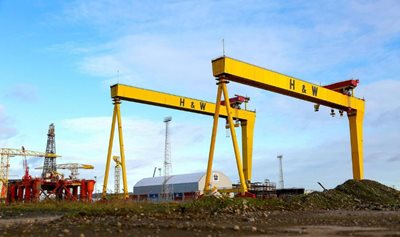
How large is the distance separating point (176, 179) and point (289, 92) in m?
34.3

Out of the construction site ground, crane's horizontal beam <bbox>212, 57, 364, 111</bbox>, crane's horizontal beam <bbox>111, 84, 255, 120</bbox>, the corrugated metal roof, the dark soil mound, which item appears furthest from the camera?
the corrugated metal roof

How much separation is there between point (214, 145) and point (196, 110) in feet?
35.8

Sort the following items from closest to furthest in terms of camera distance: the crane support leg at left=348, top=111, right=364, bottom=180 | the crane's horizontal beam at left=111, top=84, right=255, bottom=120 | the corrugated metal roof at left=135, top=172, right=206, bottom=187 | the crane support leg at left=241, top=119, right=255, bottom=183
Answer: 1. the crane's horizontal beam at left=111, top=84, right=255, bottom=120
2. the crane support leg at left=348, top=111, right=364, bottom=180
3. the crane support leg at left=241, top=119, right=255, bottom=183
4. the corrugated metal roof at left=135, top=172, right=206, bottom=187

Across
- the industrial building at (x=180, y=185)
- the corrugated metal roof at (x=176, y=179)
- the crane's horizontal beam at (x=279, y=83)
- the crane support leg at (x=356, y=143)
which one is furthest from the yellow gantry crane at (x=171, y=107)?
the corrugated metal roof at (x=176, y=179)

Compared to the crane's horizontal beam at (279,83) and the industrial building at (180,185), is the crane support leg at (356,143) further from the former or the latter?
the industrial building at (180,185)

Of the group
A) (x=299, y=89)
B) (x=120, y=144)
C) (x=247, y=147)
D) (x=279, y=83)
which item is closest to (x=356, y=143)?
(x=299, y=89)

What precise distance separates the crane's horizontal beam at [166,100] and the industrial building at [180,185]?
18016 mm

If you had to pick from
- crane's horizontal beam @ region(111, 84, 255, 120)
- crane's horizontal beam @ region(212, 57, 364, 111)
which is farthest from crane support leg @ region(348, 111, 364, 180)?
crane's horizontal beam @ region(111, 84, 255, 120)

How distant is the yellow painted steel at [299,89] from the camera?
82.5 feet

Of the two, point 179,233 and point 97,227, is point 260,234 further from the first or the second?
point 97,227

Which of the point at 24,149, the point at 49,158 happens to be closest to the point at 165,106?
the point at 49,158

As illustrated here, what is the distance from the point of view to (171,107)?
34438mm

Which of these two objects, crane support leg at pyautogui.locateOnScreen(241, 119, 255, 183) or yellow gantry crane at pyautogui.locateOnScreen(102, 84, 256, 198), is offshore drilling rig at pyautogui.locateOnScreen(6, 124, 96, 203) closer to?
yellow gantry crane at pyautogui.locateOnScreen(102, 84, 256, 198)

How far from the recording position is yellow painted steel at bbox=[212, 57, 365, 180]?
25.1 meters
